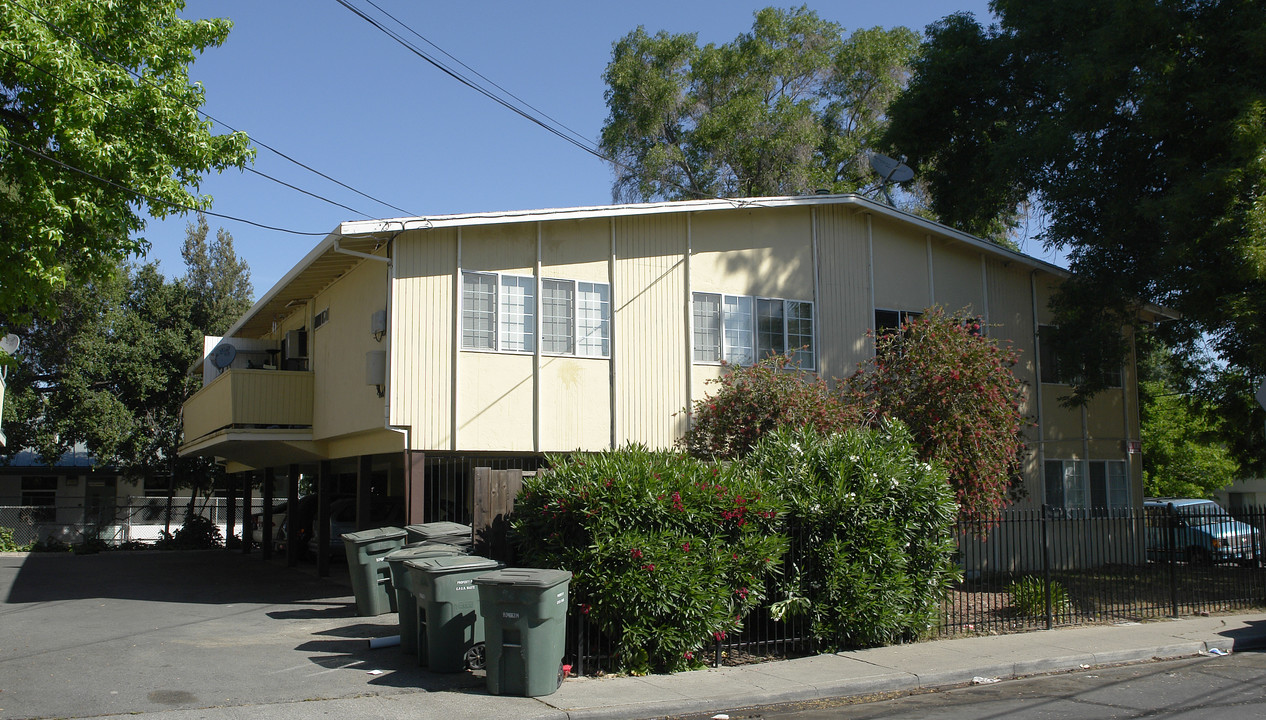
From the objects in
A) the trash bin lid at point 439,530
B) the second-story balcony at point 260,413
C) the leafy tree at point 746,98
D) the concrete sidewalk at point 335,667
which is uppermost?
the leafy tree at point 746,98

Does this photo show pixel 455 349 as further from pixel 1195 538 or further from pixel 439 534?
pixel 1195 538

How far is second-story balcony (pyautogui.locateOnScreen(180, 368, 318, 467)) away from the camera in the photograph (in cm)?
1667

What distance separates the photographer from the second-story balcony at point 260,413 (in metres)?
16.7

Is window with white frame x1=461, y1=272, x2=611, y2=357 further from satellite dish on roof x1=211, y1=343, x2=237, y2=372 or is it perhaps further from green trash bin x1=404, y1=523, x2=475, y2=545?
satellite dish on roof x1=211, y1=343, x2=237, y2=372

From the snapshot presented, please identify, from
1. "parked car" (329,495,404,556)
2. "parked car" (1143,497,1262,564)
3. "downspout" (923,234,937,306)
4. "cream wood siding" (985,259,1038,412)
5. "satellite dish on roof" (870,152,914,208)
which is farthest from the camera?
"parked car" (329,495,404,556)

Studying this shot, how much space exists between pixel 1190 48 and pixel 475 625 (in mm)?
15005

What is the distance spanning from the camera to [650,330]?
15.8 m

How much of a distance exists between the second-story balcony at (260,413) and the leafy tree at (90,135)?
288cm

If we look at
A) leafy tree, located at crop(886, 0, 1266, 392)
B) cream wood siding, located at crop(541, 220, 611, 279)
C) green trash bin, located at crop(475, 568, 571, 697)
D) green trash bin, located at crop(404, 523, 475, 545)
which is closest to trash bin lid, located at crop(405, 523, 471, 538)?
green trash bin, located at crop(404, 523, 475, 545)

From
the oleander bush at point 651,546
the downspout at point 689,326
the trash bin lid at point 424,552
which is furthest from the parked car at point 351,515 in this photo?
the oleander bush at point 651,546

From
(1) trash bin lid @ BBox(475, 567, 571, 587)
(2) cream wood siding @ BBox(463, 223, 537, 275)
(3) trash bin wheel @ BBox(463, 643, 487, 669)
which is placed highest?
(2) cream wood siding @ BBox(463, 223, 537, 275)

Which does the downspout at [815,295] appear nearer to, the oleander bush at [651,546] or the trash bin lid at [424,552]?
the oleander bush at [651,546]

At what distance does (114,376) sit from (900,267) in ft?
80.1

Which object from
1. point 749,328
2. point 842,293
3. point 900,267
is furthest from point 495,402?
point 900,267
